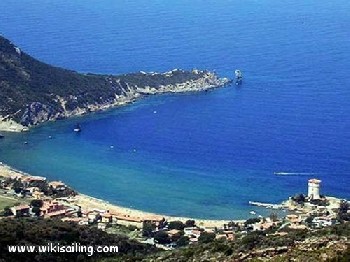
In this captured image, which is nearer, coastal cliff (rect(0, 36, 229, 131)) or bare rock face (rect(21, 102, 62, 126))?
bare rock face (rect(21, 102, 62, 126))

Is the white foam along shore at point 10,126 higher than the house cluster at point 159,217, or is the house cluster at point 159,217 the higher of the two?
the white foam along shore at point 10,126

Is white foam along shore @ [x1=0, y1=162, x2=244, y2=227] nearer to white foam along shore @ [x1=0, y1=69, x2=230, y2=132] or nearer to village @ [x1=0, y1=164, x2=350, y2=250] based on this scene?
village @ [x1=0, y1=164, x2=350, y2=250]

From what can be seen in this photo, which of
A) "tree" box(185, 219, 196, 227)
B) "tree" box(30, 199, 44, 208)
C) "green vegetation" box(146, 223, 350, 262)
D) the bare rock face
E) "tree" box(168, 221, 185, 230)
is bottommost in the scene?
"green vegetation" box(146, 223, 350, 262)

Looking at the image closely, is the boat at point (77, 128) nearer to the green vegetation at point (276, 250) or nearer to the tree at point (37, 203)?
the tree at point (37, 203)

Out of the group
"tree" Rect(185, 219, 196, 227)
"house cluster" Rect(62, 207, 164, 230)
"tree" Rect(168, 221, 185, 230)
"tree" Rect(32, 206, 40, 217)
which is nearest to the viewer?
"tree" Rect(168, 221, 185, 230)

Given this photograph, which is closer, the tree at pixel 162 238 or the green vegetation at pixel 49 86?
the tree at pixel 162 238

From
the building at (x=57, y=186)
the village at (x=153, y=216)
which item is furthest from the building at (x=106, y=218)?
the building at (x=57, y=186)

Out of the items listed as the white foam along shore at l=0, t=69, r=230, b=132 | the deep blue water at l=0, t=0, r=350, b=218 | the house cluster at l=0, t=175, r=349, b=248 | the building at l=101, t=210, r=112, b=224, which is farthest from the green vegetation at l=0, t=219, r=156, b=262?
the white foam along shore at l=0, t=69, r=230, b=132
